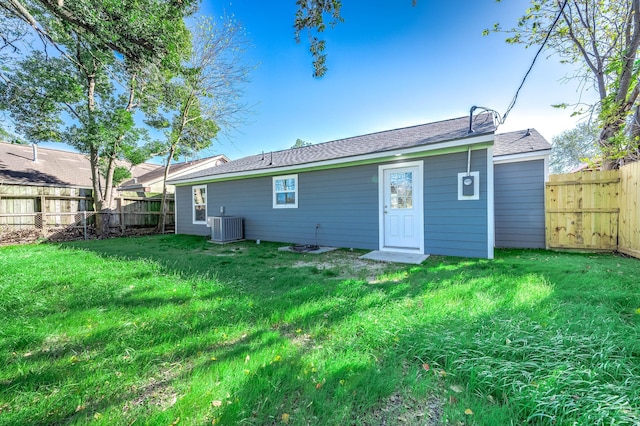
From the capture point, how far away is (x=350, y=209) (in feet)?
22.0

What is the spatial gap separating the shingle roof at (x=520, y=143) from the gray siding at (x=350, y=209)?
2.07 meters

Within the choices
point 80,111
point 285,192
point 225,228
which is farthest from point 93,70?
point 285,192

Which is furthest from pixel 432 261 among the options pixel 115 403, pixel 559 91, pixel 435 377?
pixel 559 91

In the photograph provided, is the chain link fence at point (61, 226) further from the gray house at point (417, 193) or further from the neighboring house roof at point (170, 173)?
the neighboring house roof at point (170, 173)

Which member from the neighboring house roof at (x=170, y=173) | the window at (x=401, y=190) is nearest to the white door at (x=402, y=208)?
the window at (x=401, y=190)

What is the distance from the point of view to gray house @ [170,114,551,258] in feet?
17.0

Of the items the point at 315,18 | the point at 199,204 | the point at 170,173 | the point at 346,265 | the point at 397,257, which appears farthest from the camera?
the point at 170,173

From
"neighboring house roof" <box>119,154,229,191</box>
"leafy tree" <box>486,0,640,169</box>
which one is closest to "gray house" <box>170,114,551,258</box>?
"leafy tree" <box>486,0,640,169</box>

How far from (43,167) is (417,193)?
59.8 ft

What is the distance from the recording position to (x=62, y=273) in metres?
4.03

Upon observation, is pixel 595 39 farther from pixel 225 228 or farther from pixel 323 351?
pixel 225 228

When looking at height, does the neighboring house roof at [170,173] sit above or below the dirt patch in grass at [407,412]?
above

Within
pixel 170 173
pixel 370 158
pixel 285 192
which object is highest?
pixel 170 173

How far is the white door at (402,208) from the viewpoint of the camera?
5842 mm
